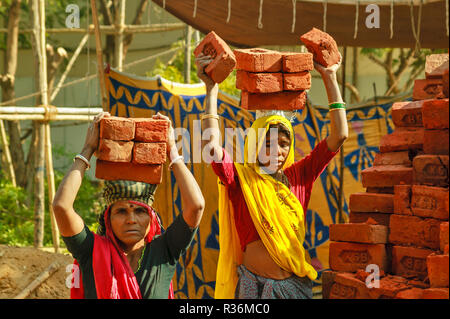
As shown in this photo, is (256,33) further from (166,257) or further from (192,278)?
(166,257)

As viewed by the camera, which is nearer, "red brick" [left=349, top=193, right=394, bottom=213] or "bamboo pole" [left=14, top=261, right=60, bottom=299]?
"red brick" [left=349, top=193, right=394, bottom=213]

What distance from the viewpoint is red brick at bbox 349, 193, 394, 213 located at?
4.06 metres

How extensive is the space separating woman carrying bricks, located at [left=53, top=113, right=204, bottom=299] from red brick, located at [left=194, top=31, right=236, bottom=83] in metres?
0.56

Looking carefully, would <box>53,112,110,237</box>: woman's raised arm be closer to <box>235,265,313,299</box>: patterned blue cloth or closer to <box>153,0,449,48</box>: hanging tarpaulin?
<box>235,265,313,299</box>: patterned blue cloth

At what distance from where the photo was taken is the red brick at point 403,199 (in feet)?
12.3

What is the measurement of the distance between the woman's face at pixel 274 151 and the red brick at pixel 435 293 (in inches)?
47.4

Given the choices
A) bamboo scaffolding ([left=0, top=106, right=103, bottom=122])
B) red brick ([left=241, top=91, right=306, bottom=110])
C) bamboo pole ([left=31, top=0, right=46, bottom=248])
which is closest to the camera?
red brick ([left=241, top=91, right=306, bottom=110])

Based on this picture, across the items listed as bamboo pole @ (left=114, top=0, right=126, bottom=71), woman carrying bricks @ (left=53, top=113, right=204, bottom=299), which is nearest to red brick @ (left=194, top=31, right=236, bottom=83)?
woman carrying bricks @ (left=53, top=113, right=204, bottom=299)

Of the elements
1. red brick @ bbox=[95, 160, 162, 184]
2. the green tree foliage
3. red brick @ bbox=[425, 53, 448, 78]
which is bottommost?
the green tree foliage

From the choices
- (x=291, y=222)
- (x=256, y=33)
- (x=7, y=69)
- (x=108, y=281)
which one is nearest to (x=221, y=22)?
(x=256, y=33)

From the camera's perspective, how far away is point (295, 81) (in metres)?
4.11

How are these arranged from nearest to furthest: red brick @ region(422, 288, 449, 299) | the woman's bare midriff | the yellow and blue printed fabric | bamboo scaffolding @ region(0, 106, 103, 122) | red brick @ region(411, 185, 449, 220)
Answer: red brick @ region(422, 288, 449, 299)
red brick @ region(411, 185, 449, 220)
the woman's bare midriff
the yellow and blue printed fabric
bamboo scaffolding @ region(0, 106, 103, 122)

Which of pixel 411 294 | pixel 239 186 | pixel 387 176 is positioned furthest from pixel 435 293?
pixel 239 186
